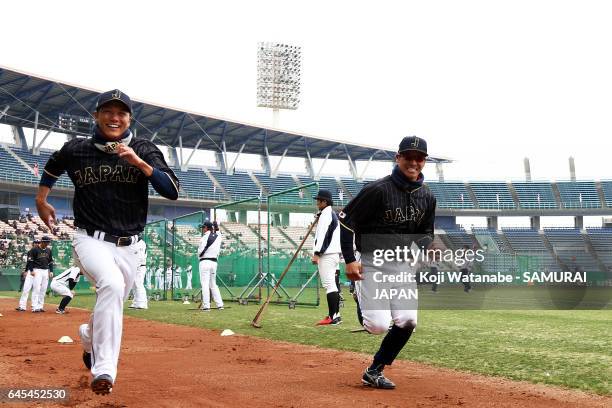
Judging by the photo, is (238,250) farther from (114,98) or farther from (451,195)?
(451,195)

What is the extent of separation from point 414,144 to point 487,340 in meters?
4.43

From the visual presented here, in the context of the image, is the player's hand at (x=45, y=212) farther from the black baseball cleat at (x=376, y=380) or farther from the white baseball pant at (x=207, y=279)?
the white baseball pant at (x=207, y=279)

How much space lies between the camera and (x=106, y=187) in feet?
15.1

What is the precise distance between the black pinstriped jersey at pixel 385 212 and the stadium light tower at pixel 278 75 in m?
59.5

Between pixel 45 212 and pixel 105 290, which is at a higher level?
pixel 45 212

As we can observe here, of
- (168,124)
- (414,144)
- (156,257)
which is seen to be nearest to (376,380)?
(414,144)

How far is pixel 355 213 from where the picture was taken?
17.9ft

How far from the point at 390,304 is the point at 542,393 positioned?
1.37 metres

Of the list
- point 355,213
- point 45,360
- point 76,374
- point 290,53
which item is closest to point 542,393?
point 355,213

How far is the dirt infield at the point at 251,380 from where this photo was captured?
181 inches

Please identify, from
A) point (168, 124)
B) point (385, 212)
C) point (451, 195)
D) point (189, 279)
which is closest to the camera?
point (385, 212)

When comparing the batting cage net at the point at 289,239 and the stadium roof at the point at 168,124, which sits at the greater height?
the stadium roof at the point at 168,124

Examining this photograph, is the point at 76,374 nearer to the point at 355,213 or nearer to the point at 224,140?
the point at 355,213

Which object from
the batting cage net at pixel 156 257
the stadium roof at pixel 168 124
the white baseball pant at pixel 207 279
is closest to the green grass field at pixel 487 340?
the white baseball pant at pixel 207 279
